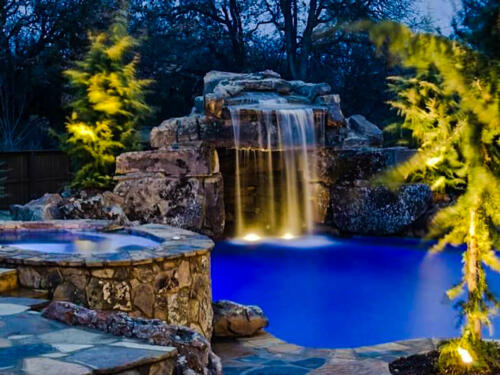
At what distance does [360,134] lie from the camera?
12.6 m

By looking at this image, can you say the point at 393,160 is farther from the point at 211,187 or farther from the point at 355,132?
the point at 211,187

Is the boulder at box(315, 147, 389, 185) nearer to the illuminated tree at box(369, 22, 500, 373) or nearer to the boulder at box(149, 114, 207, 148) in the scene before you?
the boulder at box(149, 114, 207, 148)

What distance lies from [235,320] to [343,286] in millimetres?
3161

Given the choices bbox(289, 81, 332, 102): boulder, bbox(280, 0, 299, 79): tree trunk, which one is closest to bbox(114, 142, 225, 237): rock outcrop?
bbox(289, 81, 332, 102): boulder

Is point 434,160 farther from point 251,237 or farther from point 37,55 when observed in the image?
point 37,55

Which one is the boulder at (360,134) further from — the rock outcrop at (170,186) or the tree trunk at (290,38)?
the tree trunk at (290,38)

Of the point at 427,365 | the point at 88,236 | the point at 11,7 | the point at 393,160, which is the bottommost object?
the point at 427,365

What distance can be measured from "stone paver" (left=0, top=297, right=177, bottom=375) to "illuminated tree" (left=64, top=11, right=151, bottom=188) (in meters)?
8.57

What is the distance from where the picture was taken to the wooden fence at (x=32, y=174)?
13.1m

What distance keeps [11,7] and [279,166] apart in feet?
35.7

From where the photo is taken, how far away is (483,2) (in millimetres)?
2871

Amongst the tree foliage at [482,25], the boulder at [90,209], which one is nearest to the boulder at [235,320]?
the tree foliage at [482,25]

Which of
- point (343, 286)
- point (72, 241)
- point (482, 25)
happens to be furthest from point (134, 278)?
point (343, 286)

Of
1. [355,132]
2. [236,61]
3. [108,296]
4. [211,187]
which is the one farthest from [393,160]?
[236,61]
